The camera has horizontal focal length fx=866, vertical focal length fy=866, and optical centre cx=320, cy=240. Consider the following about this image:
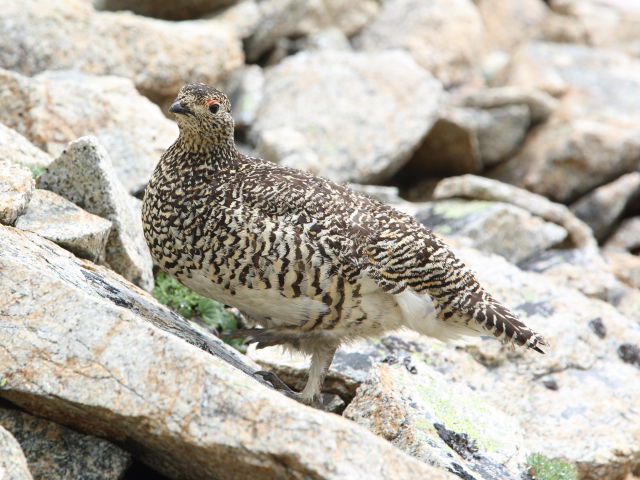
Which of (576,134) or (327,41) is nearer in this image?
(576,134)

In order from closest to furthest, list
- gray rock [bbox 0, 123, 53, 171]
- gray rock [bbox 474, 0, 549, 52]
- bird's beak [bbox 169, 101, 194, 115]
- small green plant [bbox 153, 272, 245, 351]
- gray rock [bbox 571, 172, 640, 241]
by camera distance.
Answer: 1. bird's beak [bbox 169, 101, 194, 115]
2. gray rock [bbox 0, 123, 53, 171]
3. small green plant [bbox 153, 272, 245, 351]
4. gray rock [bbox 571, 172, 640, 241]
5. gray rock [bbox 474, 0, 549, 52]

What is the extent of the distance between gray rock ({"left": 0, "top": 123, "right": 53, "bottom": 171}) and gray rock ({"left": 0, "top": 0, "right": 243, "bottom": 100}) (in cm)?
283

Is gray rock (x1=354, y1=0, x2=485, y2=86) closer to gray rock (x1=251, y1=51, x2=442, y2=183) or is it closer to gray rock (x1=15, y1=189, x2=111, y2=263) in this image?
gray rock (x1=251, y1=51, x2=442, y2=183)

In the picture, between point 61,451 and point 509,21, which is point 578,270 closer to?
point 61,451

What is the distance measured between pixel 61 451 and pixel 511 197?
24.4 ft

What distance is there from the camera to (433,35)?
14.7 metres

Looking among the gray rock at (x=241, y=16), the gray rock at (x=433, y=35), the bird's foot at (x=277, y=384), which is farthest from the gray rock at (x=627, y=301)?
the gray rock at (x=241, y=16)

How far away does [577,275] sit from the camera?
968 centimetres

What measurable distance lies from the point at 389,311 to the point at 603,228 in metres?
7.97

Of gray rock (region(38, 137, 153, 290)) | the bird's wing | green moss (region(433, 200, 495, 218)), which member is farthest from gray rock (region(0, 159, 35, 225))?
green moss (region(433, 200, 495, 218))

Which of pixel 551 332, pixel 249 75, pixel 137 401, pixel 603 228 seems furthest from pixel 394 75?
pixel 137 401

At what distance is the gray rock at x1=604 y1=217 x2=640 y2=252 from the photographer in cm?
1278

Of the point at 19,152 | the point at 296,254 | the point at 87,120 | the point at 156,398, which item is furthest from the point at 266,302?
the point at 87,120

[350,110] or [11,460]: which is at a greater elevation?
[11,460]
